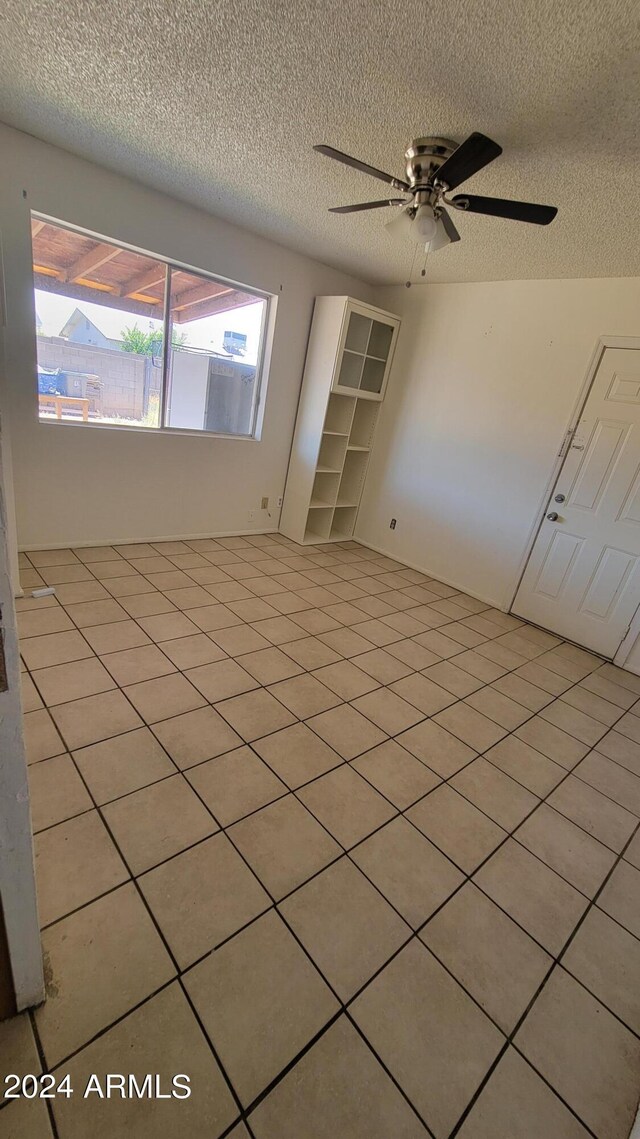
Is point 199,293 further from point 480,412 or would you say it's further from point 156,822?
point 156,822

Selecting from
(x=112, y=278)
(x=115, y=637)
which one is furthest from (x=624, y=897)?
(x=112, y=278)

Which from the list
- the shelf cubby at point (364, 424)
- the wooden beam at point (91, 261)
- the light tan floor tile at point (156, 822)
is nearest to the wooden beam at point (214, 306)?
the wooden beam at point (91, 261)

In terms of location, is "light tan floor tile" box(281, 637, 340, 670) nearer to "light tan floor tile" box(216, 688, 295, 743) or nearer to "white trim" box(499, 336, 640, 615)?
"light tan floor tile" box(216, 688, 295, 743)

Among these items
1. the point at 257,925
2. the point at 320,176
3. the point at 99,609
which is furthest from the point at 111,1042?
the point at 320,176

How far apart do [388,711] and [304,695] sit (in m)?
0.45

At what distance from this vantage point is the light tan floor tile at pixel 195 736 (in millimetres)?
1828

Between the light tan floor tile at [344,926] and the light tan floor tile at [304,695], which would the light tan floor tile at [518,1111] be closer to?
the light tan floor tile at [344,926]

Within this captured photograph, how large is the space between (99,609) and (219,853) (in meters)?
1.76

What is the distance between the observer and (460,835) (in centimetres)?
171

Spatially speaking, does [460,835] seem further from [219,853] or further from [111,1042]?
[111,1042]

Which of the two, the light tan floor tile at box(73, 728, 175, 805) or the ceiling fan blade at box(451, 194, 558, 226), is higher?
the ceiling fan blade at box(451, 194, 558, 226)

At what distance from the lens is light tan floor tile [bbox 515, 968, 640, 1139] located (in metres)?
1.08

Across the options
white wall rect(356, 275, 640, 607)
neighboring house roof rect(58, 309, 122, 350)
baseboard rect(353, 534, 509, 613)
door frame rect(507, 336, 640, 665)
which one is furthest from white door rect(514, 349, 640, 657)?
neighboring house roof rect(58, 309, 122, 350)

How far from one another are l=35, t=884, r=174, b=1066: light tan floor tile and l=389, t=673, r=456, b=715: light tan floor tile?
5.13 feet
